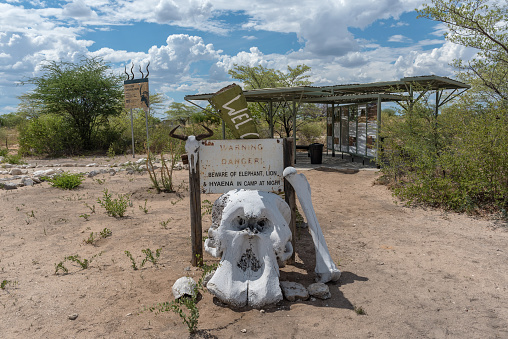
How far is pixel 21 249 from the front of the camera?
5270 millimetres

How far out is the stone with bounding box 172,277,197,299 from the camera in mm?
3568

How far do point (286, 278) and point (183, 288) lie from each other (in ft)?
4.18

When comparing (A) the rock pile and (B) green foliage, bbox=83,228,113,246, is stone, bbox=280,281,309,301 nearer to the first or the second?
(B) green foliage, bbox=83,228,113,246

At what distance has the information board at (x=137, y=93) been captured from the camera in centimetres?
1535

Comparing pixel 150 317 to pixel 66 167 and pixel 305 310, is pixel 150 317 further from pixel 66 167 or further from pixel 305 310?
pixel 66 167

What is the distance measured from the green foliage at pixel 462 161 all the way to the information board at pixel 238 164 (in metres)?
4.41

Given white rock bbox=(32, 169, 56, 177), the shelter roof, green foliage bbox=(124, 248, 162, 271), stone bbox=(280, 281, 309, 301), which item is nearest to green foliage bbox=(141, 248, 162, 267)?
green foliage bbox=(124, 248, 162, 271)

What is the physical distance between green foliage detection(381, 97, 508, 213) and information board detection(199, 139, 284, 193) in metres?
4.41

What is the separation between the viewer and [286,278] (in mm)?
4191

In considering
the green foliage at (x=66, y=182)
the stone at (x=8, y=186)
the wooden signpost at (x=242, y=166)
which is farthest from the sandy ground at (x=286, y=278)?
the stone at (x=8, y=186)

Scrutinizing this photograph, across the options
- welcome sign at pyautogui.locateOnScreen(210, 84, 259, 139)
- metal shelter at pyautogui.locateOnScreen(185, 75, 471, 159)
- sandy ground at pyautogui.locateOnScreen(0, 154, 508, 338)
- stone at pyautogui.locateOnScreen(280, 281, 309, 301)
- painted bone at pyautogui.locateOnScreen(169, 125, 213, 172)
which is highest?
metal shelter at pyautogui.locateOnScreen(185, 75, 471, 159)

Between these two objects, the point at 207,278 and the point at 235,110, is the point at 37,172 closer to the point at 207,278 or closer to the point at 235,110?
the point at 235,110

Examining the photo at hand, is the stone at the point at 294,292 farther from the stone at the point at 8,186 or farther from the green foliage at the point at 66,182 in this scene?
the stone at the point at 8,186

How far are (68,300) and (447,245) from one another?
5.23 m
